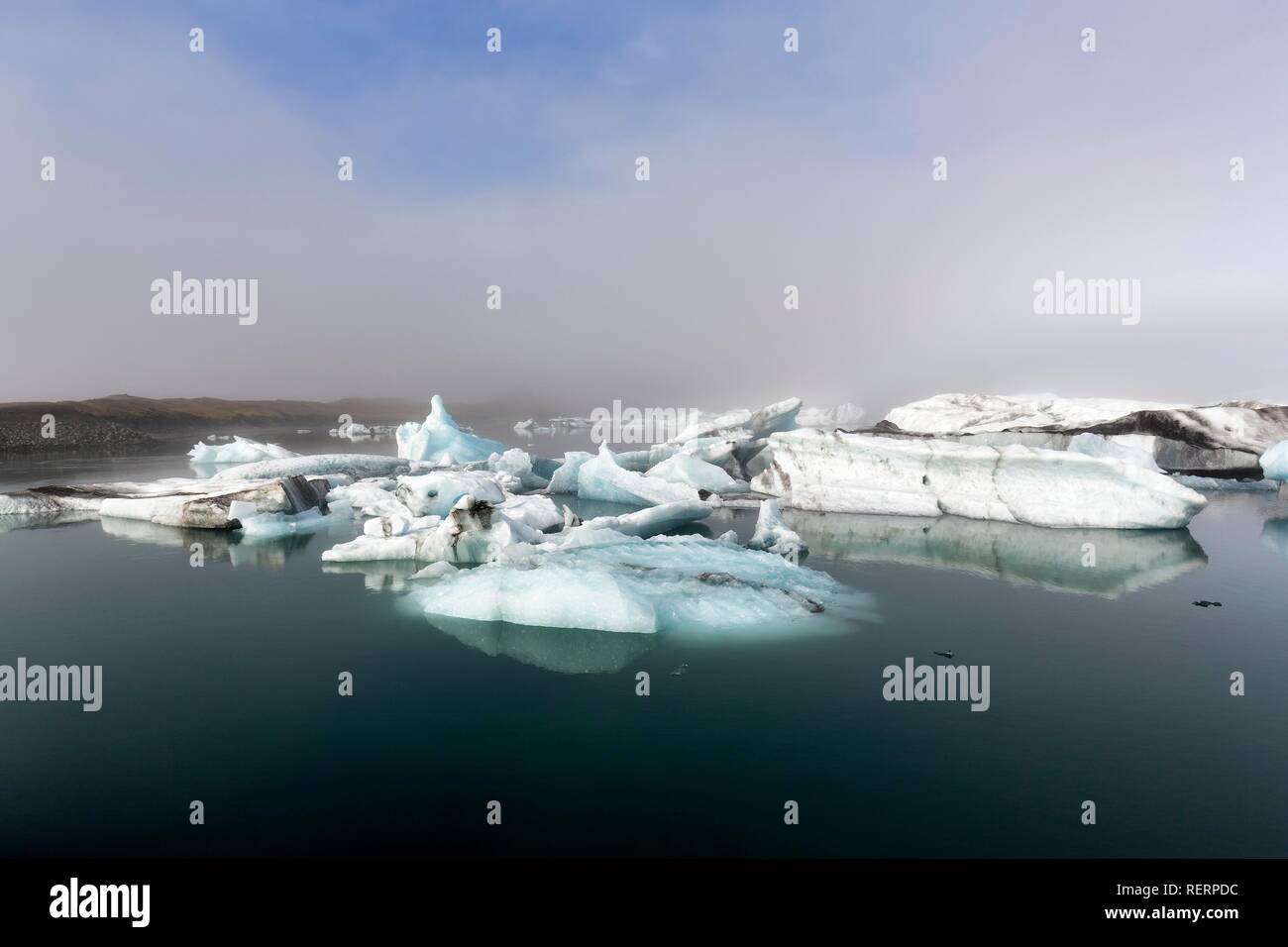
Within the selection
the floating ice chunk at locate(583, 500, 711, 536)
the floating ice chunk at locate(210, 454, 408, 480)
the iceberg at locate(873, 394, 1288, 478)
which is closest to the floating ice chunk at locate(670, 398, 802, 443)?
the iceberg at locate(873, 394, 1288, 478)

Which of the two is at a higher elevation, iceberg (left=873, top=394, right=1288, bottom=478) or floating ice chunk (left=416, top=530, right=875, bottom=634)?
iceberg (left=873, top=394, right=1288, bottom=478)

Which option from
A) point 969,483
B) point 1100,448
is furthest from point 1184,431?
point 969,483

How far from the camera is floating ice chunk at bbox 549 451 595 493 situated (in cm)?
2152

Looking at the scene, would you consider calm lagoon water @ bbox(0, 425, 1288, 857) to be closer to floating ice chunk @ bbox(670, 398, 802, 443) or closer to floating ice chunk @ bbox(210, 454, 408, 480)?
floating ice chunk @ bbox(210, 454, 408, 480)

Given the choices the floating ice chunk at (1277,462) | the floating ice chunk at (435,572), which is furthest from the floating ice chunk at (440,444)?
the floating ice chunk at (1277,462)

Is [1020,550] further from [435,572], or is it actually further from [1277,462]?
[1277,462]

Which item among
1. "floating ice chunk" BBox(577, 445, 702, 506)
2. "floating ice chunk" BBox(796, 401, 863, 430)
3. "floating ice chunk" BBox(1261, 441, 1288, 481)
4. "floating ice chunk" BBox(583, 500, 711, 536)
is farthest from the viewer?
"floating ice chunk" BBox(796, 401, 863, 430)

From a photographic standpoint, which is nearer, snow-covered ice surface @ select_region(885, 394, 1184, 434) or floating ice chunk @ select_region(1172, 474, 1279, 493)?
floating ice chunk @ select_region(1172, 474, 1279, 493)

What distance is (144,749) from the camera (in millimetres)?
4980

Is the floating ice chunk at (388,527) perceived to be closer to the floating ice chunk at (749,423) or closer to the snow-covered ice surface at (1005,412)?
the floating ice chunk at (749,423)

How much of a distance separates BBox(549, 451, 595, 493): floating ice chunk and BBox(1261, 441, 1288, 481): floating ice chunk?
22567 millimetres

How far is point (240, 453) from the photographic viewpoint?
27.0m
